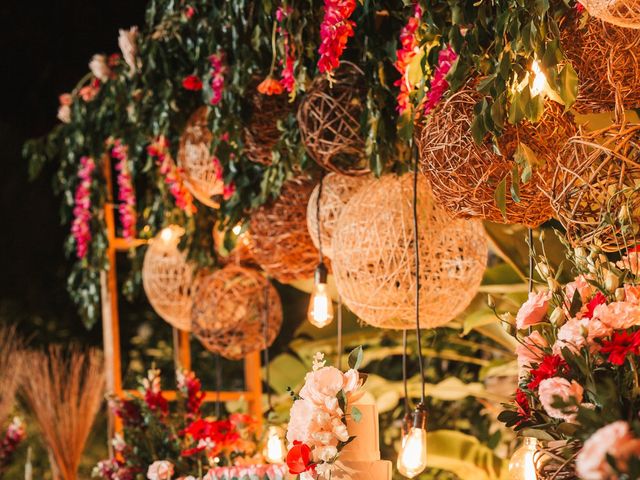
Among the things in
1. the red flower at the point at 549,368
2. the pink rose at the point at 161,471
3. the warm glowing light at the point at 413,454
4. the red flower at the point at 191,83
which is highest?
the red flower at the point at 191,83

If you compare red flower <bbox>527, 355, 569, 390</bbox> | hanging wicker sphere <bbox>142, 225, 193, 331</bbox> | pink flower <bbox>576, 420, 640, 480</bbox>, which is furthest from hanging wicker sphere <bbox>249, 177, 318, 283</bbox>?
pink flower <bbox>576, 420, 640, 480</bbox>

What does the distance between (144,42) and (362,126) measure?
1432mm

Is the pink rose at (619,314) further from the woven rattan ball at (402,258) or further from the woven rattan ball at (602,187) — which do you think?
the woven rattan ball at (402,258)

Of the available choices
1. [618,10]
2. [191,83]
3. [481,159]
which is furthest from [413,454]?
[191,83]

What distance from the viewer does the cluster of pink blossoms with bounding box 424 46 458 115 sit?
→ 2.35 metres

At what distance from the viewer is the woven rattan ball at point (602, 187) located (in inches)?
70.5

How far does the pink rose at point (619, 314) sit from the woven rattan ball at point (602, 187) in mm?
183

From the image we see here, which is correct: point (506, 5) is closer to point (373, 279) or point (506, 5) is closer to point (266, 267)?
point (373, 279)

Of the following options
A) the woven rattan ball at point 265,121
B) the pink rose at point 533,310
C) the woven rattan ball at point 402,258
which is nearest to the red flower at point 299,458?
the pink rose at point 533,310

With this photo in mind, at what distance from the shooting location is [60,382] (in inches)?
206

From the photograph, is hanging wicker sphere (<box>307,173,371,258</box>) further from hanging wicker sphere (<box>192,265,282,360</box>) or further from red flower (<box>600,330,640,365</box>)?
red flower (<box>600,330,640,365</box>)

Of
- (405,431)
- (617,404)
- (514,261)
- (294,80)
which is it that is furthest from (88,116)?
(617,404)

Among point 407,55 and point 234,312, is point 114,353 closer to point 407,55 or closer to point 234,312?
point 234,312

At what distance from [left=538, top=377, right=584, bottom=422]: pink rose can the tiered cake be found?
2.21 ft
